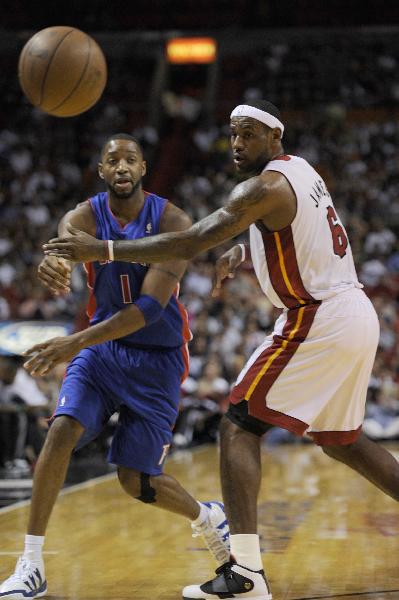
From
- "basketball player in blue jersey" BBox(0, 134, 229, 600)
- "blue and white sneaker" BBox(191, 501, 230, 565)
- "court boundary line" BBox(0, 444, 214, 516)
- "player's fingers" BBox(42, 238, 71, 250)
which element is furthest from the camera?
"court boundary line" BBox(0, 444, 214, 516)

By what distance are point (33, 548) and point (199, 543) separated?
1.56 metres

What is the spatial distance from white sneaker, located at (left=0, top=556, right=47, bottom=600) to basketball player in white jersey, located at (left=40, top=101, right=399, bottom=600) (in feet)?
2.04

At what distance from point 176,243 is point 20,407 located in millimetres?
6073

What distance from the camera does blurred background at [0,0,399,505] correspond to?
1315 centimetres

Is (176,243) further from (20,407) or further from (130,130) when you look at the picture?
(130,130)

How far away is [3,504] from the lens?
7152 millimetres

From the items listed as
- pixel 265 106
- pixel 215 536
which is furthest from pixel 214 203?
pixel 265 106

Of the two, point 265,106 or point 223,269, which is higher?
point 265,106

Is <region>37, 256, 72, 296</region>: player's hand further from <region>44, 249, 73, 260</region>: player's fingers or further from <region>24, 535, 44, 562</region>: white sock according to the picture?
<region>24, 535, 44, 562</region>: white sock

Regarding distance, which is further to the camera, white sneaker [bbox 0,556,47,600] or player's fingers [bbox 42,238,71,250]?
white sneaker [bbox 0,556,47,600]

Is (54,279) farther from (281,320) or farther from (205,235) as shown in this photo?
(281,320)

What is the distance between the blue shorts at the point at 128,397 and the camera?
14.5 ft

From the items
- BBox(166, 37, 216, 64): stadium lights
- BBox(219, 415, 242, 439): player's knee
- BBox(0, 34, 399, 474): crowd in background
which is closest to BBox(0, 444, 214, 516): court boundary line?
BBox(0, 34, 399, 474): crowd in background

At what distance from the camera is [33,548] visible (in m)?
4.18
